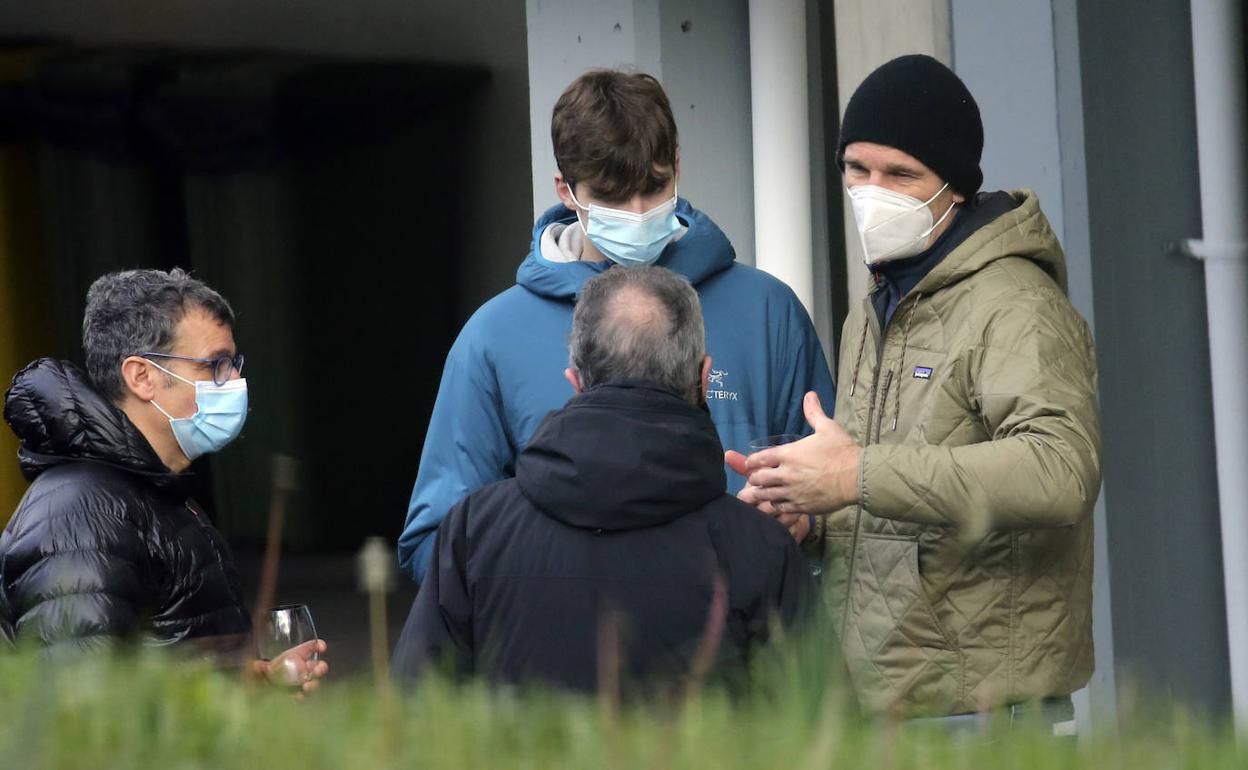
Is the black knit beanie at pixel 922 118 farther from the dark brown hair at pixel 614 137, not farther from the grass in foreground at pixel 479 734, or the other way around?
the grass in foreground at pixel 479 734

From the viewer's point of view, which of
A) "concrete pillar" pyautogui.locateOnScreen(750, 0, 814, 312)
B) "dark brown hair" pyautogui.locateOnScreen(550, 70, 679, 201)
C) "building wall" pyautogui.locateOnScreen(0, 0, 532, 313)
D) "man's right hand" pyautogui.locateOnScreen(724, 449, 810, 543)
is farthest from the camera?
"building wall" pyautogui.locateOnScreen(0, 0, 532, 313)

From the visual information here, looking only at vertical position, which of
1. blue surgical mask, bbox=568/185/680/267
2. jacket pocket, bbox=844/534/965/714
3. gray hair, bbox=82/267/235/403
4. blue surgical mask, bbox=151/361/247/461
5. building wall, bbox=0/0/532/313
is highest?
building wall, bbox=0/0/532/313

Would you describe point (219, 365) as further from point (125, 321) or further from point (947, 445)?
point (947, 445)

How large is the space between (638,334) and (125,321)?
1.21 metres

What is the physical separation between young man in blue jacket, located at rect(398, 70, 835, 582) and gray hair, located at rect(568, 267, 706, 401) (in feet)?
1.84

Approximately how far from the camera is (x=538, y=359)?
3426mm

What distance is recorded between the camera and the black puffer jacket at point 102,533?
291 centimetres

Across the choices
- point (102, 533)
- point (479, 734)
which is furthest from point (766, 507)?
point (479, 734)

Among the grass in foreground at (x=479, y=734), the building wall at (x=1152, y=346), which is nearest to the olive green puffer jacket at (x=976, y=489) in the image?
the grass in foreground at (x=479, y=734)

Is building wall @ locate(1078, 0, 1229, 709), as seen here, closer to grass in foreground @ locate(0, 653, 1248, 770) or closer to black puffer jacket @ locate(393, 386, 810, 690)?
black puffer jacket @ locate(393, 386, 810, 690)

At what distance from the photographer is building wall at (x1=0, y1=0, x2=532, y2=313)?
8711 mm

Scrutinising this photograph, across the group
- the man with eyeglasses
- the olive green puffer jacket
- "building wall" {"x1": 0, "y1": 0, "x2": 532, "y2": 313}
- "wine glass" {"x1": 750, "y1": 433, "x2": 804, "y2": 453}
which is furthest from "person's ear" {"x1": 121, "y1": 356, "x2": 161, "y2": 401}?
"building wall" {"x1": 0, "y1": 0, "x2": 532, "y2": 313}

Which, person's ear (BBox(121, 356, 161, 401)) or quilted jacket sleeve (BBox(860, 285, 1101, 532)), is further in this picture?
person's ear (BBox(121, 356, 161, 401))

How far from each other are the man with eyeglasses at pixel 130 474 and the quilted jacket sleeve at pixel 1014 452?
104 cm
